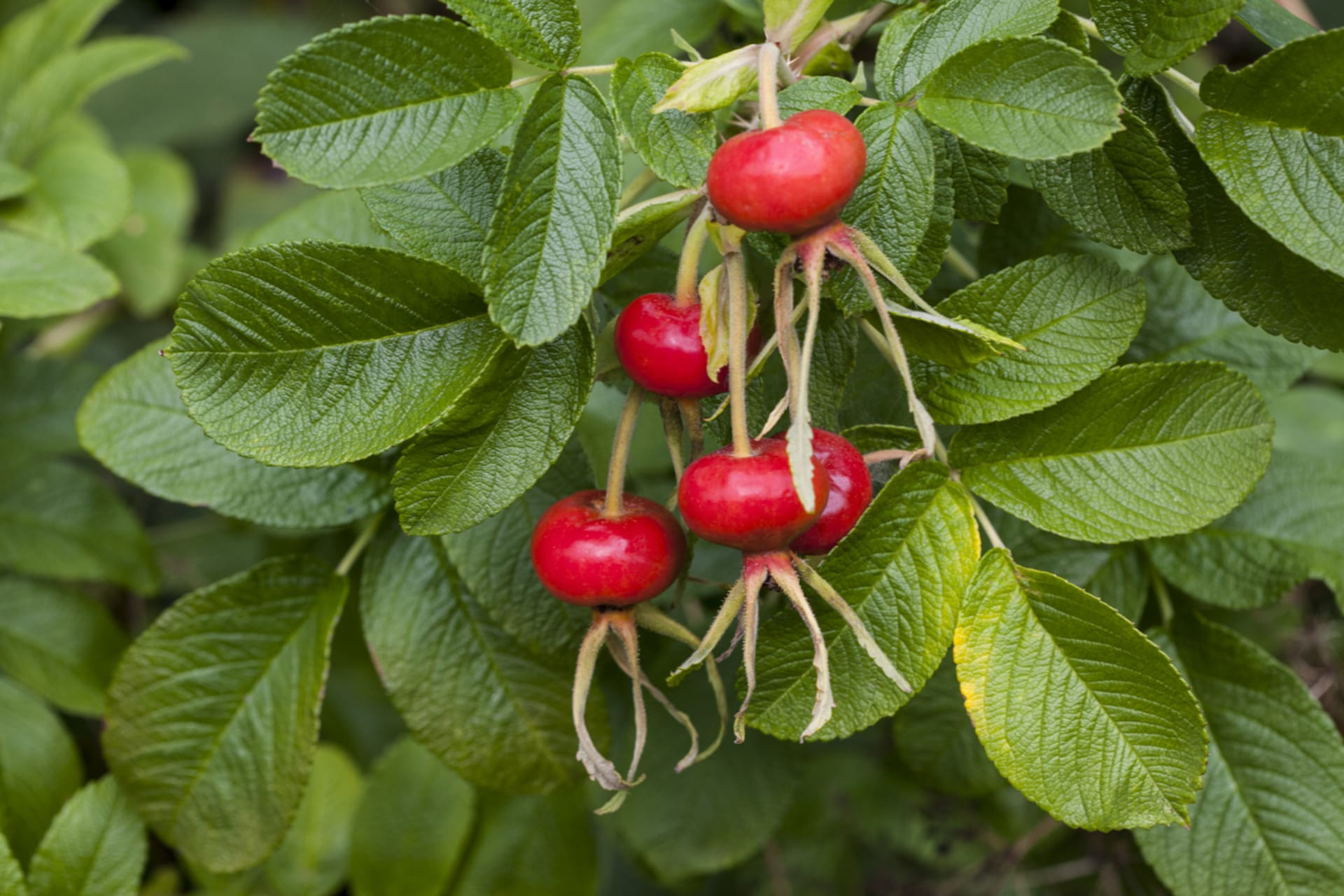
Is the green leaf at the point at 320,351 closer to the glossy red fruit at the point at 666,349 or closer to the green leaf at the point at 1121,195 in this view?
the glossy red fruit at the point at 666,349

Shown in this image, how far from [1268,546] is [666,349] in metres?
0.83

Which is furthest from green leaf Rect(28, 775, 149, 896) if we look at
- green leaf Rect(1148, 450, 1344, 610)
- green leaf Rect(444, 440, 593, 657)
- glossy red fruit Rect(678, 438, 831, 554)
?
green leaf Rect(1148, 450, 1344, 610)

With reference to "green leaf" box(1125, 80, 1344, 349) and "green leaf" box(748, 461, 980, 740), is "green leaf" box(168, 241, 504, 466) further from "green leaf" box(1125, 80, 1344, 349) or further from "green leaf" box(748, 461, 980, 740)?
"green leaf" box(1125, 80, 1344, 349)

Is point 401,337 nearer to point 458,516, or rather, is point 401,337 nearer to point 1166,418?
point 458,516

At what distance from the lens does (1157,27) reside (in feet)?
2.94

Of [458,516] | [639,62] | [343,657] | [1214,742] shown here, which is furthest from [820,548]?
[343,657]

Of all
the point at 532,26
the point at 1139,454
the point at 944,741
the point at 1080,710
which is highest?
the point at 532,26

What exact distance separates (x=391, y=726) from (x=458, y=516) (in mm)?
1506

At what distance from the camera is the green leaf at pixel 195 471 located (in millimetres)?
1276

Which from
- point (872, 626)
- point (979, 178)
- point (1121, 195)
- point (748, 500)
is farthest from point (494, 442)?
point (1121, 195)

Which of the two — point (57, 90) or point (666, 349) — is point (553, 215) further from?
point (57, 90)

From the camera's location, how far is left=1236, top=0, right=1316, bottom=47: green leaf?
38.8 inches

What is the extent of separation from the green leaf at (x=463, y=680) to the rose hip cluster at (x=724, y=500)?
317 millimetres

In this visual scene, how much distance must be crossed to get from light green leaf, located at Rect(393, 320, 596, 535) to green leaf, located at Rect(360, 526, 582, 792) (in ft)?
1.30
